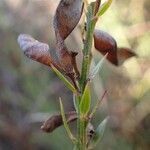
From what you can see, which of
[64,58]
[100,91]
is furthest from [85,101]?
[100,91]

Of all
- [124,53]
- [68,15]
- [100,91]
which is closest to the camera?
[68,15]

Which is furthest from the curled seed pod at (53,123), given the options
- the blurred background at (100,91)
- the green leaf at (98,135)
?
the blurred background at (100,91)

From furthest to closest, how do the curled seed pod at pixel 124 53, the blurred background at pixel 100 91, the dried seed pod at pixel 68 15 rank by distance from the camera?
the blurred background at pixel 100 91
the curled seed pod at pixel 124 53
the dried seed pod at pixel 68 15

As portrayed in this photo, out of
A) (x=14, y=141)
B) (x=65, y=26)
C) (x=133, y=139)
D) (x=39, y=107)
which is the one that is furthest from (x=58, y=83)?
(x=65, y=26)

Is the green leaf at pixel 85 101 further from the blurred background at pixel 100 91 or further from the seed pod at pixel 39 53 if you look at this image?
the blurred background at pixel 100 91

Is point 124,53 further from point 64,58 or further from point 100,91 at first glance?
point 100,91

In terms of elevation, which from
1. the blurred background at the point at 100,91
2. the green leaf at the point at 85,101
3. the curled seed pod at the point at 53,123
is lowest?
the blurred background at the point at 100,91
